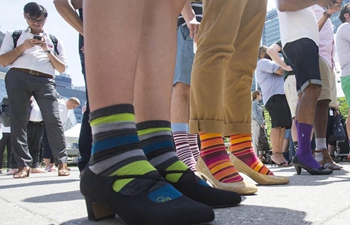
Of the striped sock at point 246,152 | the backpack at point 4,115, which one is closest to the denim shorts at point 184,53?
the striped sock at point 246,152

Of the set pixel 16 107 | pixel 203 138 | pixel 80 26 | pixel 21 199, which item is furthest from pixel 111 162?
pixel 16 107

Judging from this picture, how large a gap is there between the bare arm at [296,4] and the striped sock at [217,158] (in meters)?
1.52

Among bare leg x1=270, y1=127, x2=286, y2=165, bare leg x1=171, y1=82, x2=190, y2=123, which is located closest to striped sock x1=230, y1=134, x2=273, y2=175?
bare leg x1=171, y1=82, x2=190, y2=123

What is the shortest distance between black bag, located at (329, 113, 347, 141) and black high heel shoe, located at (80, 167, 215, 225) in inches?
211

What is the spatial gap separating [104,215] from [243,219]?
1.21 ft

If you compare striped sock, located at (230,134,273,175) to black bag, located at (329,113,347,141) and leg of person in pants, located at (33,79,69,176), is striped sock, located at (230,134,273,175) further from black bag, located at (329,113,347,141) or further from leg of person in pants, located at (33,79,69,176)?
black bag, located at (329,113,347,141)

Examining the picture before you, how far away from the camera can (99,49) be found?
3.20 feet

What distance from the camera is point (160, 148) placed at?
44.8 inches

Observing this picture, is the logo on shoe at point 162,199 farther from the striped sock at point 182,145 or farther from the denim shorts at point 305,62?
the denim shorts at point 305,62

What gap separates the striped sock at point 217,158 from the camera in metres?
1.44

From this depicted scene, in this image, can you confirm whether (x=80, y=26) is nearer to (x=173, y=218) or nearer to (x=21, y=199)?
(x=21, y=199)

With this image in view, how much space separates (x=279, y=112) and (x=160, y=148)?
3.96 metres

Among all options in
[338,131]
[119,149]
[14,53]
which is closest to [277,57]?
[338,131]

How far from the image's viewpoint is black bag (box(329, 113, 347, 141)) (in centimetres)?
563
